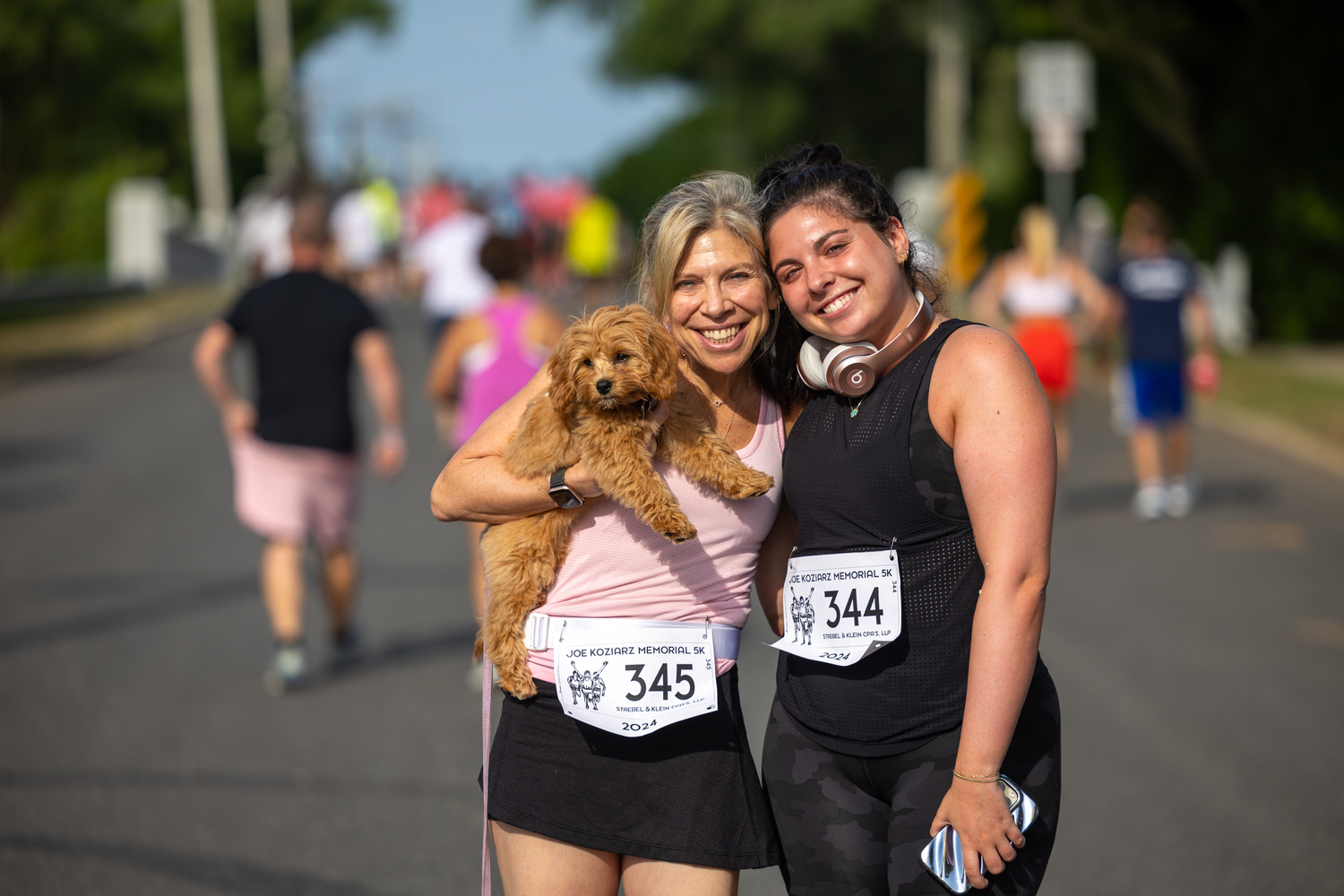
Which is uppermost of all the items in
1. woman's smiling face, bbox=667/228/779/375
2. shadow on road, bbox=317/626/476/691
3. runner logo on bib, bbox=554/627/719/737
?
woman's smiling face, bbox=667/228/779/375

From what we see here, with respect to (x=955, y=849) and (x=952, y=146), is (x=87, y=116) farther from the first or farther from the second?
(x=955, y=849)

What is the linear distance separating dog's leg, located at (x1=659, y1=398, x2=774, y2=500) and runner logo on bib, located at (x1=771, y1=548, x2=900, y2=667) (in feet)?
0.64

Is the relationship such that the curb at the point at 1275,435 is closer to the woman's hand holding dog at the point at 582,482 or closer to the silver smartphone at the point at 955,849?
the silver smartphone at the point at 955,849

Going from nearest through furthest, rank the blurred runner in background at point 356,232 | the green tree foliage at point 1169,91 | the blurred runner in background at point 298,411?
the blurred runner in background at point 298,411
the green tree foliage at point 1169,91
the blurred runner in background at point 356,232


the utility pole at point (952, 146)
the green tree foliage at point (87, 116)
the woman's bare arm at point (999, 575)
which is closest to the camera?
the woman's bare arm at point (999, 575)

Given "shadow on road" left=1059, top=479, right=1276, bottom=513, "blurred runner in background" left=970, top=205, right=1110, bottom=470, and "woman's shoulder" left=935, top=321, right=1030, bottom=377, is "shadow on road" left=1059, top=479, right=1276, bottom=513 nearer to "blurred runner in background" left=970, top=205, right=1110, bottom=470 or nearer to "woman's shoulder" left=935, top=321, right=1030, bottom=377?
"blurred runner in background" left=970, top=205, right=1110, bottom=470

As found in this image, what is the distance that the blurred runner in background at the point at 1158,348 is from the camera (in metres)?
11.0

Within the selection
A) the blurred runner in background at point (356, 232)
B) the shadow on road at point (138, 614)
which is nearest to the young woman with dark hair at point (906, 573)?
the shadow on road at point (138, 614)

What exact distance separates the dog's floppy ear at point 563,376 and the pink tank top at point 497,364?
3.77 meters

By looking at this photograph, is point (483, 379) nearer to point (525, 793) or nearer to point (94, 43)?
point (525, 793)

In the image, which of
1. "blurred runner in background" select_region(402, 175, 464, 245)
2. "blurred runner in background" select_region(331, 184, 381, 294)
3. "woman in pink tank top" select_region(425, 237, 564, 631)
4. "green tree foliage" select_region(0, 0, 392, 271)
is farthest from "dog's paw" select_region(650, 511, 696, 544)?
"green tree foliage" select_region(0, 0, 392, 271)

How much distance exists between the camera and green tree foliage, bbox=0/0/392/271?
117ft

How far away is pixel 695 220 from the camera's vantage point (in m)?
2.96

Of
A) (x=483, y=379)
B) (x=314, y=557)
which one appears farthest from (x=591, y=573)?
(x=314, y=557)
